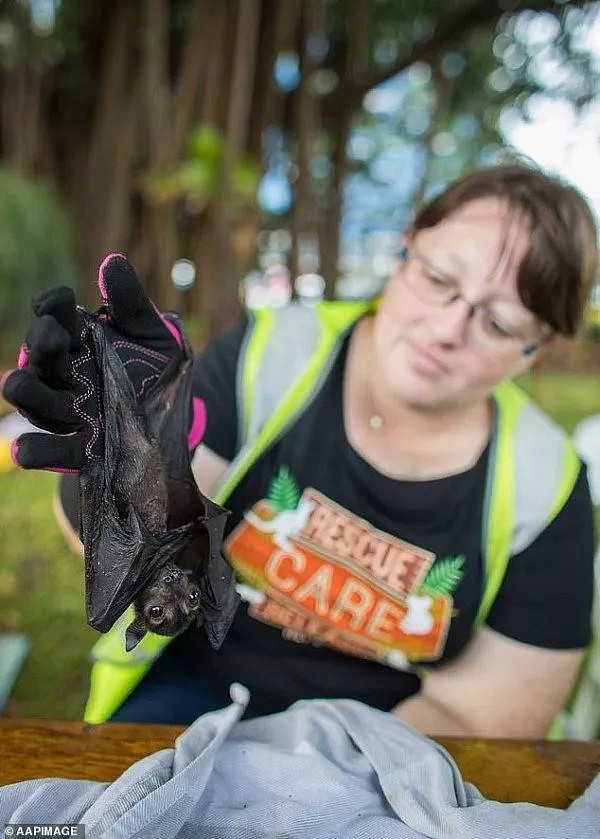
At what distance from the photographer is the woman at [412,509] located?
2.78ft

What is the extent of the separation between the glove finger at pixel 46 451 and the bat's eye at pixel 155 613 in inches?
4.3

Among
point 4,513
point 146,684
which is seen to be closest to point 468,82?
point 4,513

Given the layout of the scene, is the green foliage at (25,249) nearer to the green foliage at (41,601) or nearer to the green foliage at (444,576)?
the green foliage at (41,601)

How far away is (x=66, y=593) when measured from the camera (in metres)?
1.48

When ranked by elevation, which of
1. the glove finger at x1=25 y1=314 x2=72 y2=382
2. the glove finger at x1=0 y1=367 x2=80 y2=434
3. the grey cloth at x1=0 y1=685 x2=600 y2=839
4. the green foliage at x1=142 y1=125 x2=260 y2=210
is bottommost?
the grey cloth at x1=0 y1=685 x2=600 y2=839

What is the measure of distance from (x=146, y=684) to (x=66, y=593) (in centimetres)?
64

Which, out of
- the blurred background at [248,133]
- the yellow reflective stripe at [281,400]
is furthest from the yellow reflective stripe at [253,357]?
the blurred background at [248,133]

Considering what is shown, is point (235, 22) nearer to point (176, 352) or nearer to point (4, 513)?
point (4, 513)

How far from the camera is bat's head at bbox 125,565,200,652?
19.5 inches

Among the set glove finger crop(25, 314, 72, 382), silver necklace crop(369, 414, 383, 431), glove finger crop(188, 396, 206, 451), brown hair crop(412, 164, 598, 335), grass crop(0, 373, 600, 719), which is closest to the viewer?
glove finger crop(25, 314, 72, 382)

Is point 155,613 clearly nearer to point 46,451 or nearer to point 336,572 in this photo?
point 46,451

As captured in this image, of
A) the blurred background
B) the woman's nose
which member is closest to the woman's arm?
the woman's nose

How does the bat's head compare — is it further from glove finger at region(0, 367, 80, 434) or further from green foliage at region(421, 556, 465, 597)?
green foliage at region(421, 556, 465, 597)

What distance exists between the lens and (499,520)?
34.1 inches
